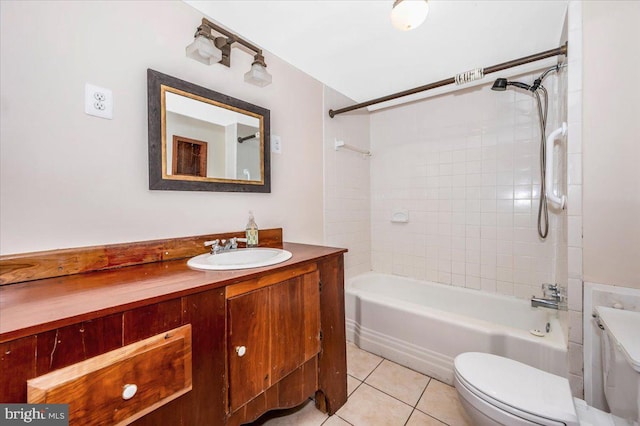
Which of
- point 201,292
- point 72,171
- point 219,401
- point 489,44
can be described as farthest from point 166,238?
point 489,44

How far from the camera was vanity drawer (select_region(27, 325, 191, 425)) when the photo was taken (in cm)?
55

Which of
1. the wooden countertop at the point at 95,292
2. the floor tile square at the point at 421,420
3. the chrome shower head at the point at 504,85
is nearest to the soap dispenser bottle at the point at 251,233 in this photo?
the wooden countertop at the point at 95,292

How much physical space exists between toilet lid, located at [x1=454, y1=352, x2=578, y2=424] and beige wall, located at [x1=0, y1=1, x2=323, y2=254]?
4.54 feet

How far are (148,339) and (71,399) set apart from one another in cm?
17

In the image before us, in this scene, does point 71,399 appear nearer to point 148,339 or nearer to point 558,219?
point 148,339

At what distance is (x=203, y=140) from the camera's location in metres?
1.37

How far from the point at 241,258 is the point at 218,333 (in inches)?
21.4

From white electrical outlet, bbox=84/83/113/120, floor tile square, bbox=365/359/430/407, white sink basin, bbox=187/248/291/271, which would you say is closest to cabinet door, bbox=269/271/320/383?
white sink basin, bbox=187/248/291/271

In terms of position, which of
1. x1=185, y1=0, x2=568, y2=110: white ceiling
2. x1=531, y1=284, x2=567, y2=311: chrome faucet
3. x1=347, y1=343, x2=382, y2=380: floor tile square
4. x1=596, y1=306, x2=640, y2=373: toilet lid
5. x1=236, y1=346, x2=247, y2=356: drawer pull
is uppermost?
x1=185, y1=0, x2=568, y2=110: white ceiling

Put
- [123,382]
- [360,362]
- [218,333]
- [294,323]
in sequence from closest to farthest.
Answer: [123,382] → [218,333] → [294,323] → [360,362]

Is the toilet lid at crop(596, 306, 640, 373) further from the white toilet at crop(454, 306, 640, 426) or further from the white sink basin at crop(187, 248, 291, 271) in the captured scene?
the white sink basin at crop(187, 248, 291, 271)

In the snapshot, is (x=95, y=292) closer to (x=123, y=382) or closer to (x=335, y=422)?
(x=123, y=382)

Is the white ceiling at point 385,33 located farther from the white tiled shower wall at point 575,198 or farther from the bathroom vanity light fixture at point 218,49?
the white tiled shower wall at point 575,198

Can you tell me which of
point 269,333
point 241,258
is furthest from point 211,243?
point 269,333
